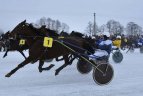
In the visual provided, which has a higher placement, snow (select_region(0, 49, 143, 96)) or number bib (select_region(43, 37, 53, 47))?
number bib (select_region(43, 37, 53, 47))

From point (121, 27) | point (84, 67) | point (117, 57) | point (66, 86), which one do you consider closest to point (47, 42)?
point (66, 86)

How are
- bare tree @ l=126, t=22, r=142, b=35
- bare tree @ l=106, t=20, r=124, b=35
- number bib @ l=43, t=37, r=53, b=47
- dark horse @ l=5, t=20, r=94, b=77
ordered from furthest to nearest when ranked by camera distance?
bare tree @ l=126, t=22, r=142, b=35
bare tree @ l=106, t=20, r=124, b=35
dark horse @ l=5, t=20, r=94, b=77
number bib @ l=43, t=37, r=53, b=47

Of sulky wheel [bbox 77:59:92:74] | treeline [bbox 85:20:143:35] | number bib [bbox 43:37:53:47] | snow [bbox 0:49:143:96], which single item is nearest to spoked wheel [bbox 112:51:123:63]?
snow [bbox 0:49:143:96]

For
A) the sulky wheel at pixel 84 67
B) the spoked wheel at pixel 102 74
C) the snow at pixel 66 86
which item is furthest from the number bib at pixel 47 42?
the sulky wheel at pixel 84 67

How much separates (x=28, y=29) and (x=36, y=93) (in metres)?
2.55

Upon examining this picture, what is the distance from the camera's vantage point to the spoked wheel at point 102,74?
11.5 m

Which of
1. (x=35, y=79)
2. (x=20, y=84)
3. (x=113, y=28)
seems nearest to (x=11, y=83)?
(x=20, y=84)

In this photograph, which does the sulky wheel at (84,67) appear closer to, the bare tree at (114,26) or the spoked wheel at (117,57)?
the spoked wheel at (117,57)

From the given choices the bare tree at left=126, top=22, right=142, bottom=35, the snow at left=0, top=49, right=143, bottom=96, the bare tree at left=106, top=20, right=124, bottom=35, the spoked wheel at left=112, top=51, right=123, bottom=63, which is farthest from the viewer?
the bare tree at left=126, top=22, right=142, bottom=35

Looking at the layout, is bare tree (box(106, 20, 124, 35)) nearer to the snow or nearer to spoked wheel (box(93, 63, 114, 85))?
the snow

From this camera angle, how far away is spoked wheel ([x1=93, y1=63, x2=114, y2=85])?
1150 cm

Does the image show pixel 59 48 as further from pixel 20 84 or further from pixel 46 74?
pixel 46 74

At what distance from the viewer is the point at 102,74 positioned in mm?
11578

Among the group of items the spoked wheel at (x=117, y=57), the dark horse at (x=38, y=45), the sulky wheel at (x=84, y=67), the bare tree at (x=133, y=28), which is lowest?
the bare tree at (x=133, y=28)
